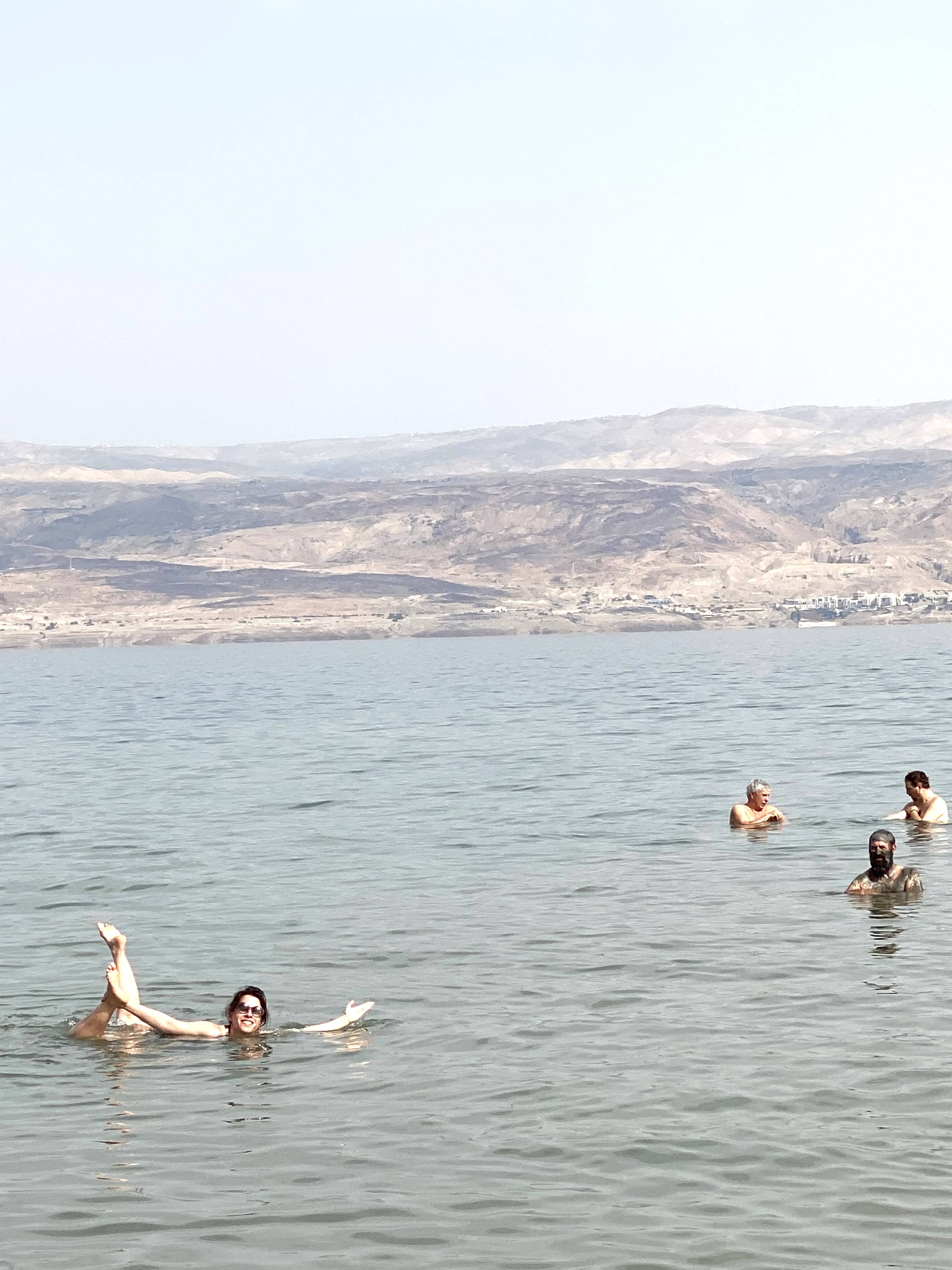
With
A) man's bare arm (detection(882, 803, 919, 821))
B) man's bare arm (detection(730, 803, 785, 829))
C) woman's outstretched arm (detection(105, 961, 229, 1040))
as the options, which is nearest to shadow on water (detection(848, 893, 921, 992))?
man's bare arm (detection(882, 803, 919, 821))

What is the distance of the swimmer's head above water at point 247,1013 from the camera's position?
653 inches

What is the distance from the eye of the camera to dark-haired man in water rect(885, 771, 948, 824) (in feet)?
95.8

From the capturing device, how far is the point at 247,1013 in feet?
54.4

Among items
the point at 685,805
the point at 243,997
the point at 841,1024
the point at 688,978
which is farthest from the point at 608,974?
the point at 685,805

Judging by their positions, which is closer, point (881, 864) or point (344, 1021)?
point (344, 1021)

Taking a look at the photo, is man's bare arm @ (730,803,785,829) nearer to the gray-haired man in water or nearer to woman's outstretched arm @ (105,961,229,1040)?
the gray-haired man in water

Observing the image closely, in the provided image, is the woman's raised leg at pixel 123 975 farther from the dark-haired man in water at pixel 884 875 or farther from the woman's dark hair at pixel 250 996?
the dark-haired man in water at pixel 884 875

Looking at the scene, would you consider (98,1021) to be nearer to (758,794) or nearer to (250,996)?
(250,996)

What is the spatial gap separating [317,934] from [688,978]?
20.4ft

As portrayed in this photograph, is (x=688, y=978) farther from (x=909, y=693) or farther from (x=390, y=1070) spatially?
(x=909, y=693)

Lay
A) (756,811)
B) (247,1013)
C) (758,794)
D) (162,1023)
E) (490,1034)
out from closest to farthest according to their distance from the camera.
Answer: (247,1013)
(490,1034)
(162,1023)
(758,794)
(756,811)

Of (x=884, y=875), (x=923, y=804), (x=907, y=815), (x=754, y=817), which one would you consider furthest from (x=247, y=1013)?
(x=907, y=815)

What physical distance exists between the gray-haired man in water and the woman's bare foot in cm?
1560

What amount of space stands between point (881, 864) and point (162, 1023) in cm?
1074
